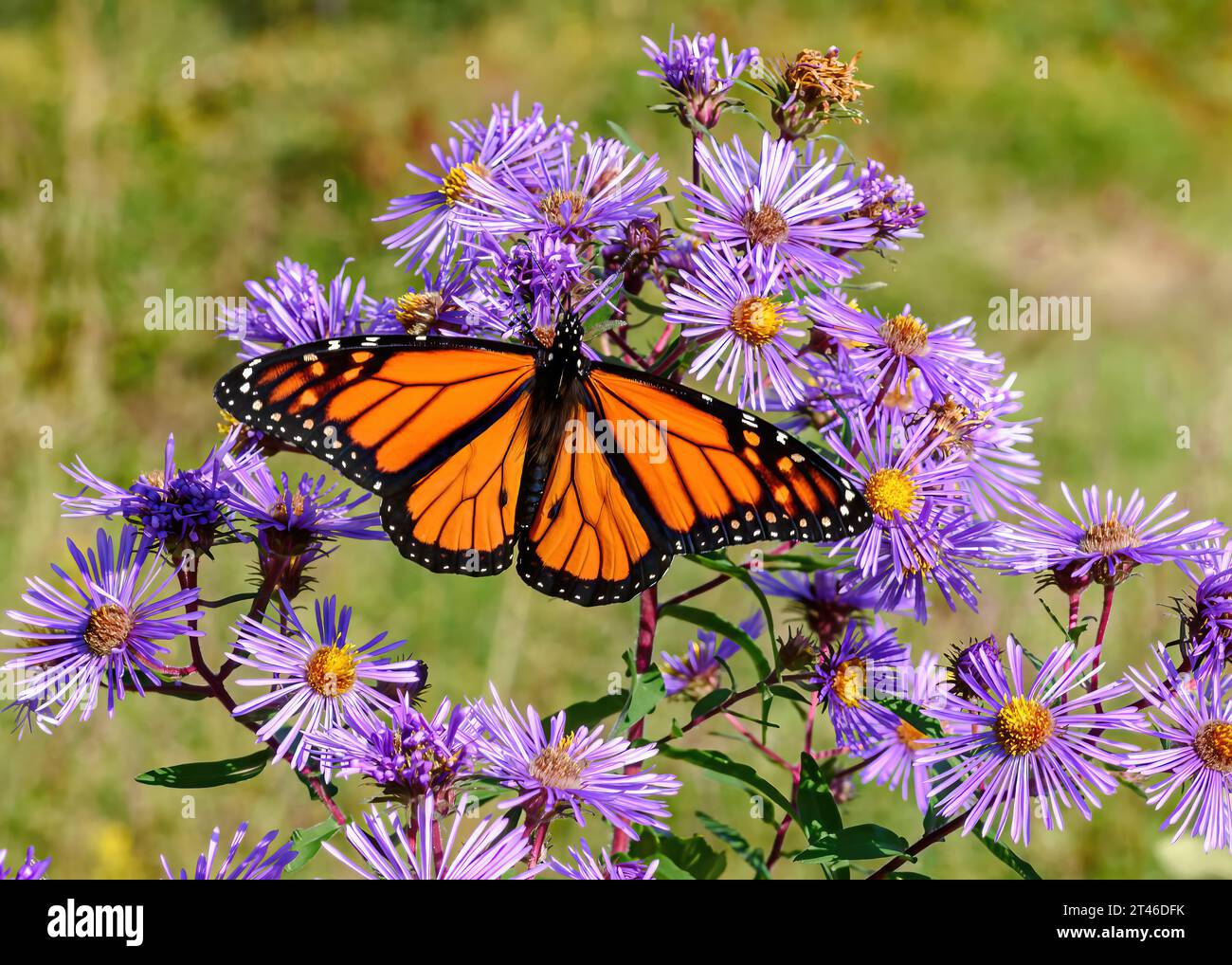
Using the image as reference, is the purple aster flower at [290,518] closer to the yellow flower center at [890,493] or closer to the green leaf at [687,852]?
the green leaf at [687,852]

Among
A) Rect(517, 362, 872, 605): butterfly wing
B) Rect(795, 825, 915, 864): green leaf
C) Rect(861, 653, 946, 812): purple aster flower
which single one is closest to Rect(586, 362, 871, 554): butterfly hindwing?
Rect(517, 362, 872, 605): butterfly wing

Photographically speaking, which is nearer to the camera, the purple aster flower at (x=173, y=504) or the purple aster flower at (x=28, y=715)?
the purple aster flower at (x=28, y=715)

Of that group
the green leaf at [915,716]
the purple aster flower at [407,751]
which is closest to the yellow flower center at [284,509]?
the purple aster flower at [407,751]

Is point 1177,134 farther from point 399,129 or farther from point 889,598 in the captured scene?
point 889,598

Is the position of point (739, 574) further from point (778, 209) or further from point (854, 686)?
point (778, 209)

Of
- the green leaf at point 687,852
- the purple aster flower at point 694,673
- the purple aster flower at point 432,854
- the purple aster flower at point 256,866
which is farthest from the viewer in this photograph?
the purple aster flower at point 694,673
